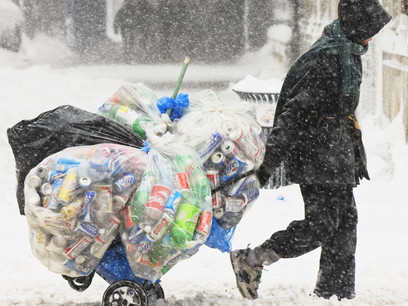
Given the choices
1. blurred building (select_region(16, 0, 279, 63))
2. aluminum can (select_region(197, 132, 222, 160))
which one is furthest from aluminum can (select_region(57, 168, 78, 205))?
blurred building (select_region(16, 0, 279, 63))

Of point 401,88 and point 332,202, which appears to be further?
point 401,88

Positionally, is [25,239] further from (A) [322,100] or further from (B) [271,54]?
(B) [271,54]

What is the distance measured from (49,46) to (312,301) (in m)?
8.52

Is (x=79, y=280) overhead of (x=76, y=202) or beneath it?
beneath

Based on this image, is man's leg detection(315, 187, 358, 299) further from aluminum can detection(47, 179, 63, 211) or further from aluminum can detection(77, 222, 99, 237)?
aluminum can detection(47, 179, 63, 211)

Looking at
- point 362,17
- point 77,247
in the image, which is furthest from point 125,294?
point 362,17

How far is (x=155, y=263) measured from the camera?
3.07m

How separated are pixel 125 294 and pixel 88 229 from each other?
424 mm

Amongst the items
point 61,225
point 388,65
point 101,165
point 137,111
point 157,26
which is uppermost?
point 137,111

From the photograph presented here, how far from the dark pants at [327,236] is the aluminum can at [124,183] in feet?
3.04

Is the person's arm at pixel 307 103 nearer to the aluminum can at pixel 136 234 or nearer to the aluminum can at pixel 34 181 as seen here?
the aluminum can at pixel 136 234

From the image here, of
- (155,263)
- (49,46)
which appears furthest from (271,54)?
(155,263)

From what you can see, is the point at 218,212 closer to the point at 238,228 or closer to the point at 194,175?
the point at 194,175

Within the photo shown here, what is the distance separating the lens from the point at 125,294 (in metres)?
3.26
